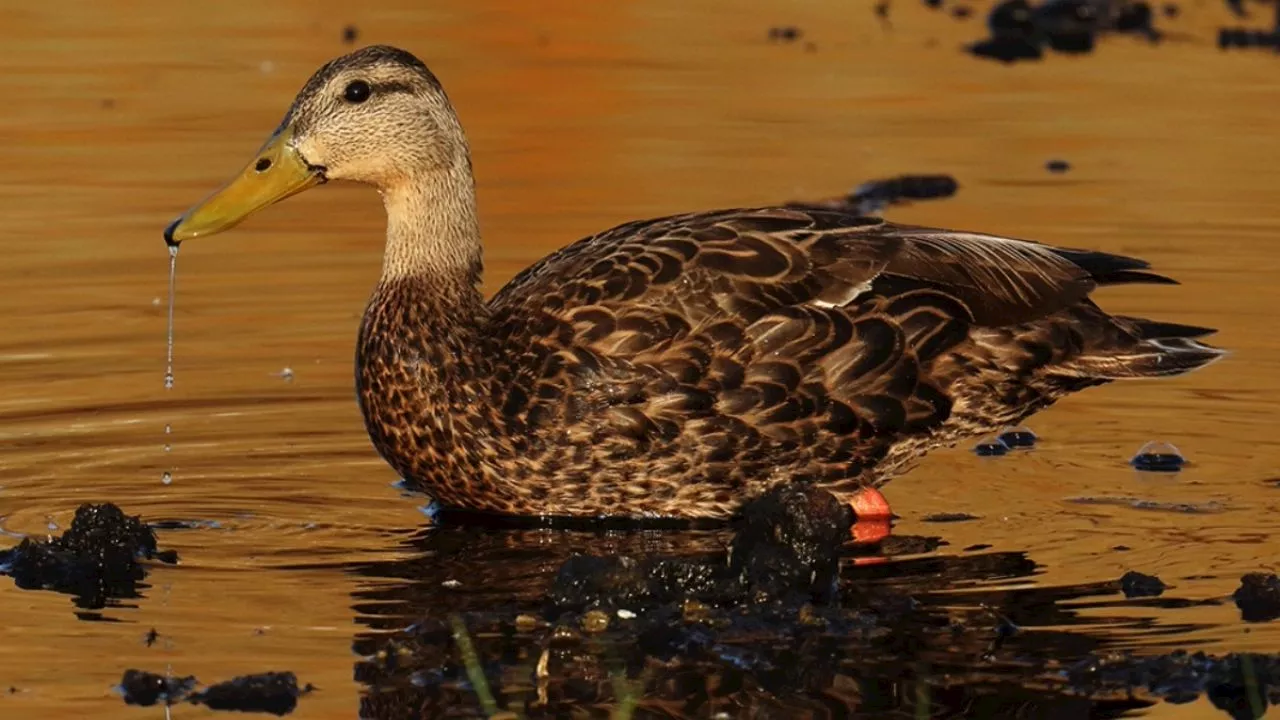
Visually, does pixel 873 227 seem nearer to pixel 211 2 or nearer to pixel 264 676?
pixel 264 676

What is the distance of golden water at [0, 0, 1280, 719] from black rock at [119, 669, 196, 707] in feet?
0.28

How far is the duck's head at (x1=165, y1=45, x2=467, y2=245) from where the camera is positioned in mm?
10492

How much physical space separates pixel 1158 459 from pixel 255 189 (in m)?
3.78

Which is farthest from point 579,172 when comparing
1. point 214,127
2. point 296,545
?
point 296,545

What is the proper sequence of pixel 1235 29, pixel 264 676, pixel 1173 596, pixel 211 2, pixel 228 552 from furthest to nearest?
pixel 211 2 < pixel 1235 29 < pixel 228 552 < pixel 1173 596 < pixel 264 676

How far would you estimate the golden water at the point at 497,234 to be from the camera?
29.6 feet

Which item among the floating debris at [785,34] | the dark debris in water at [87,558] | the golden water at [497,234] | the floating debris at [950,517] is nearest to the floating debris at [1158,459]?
the golden water at [497,234]

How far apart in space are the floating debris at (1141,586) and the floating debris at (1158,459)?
181 centimetres

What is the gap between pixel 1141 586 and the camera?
343 inches

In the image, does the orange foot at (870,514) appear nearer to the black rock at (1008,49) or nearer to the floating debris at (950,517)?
the floating debris at (950,517)

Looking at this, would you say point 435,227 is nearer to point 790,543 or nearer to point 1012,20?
point 790,543

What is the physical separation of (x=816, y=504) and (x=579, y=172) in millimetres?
A: 7775

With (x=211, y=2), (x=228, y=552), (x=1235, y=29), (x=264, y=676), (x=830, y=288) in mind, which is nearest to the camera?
(x=264, y=676)

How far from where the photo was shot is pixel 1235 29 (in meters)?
20.0
